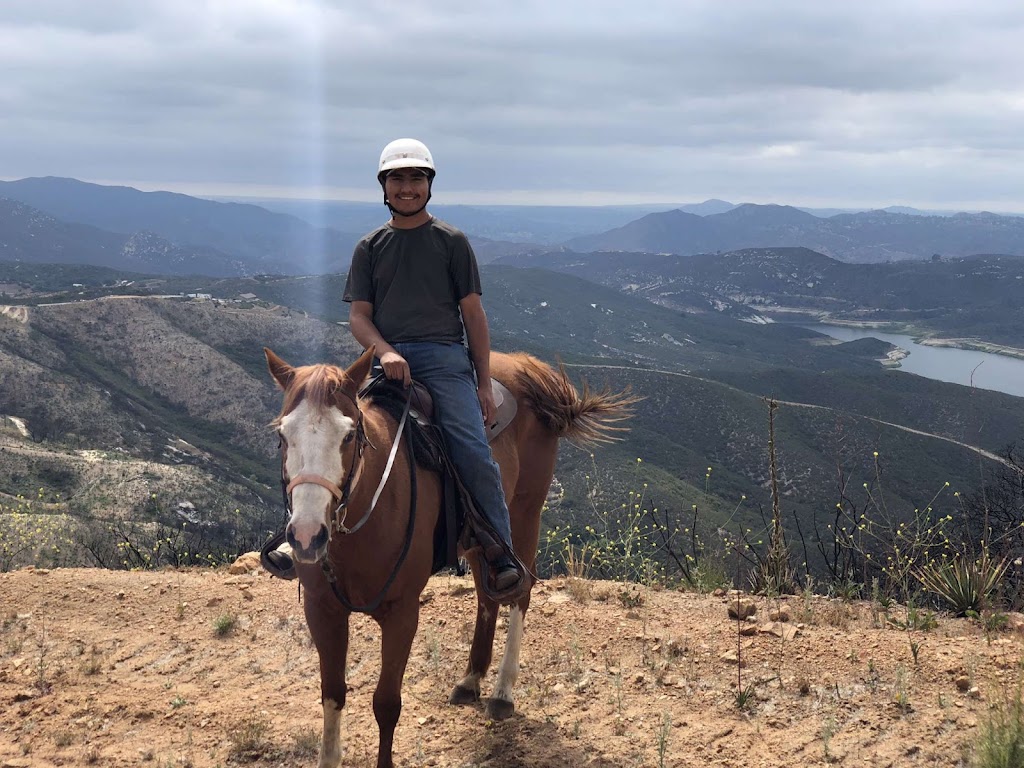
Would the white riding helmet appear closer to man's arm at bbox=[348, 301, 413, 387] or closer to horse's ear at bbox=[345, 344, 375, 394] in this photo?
man's arm at bbox=[348, 301, 413, 387]

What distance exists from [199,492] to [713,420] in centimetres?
Result: 4176

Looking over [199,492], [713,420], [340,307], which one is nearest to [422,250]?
[199,492]

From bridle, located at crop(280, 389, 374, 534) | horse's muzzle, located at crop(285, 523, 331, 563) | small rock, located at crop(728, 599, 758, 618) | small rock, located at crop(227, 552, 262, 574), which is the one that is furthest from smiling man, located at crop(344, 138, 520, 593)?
small rock, located at crop(227, 552, 262, 574)

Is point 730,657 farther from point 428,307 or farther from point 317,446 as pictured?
point 317,446

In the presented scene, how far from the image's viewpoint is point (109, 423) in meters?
47.2

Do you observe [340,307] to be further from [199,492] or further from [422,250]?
[422,250]

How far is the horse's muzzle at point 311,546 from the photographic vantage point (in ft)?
9.04

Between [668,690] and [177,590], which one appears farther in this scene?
[177,590]

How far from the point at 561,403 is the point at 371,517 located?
2.21 m

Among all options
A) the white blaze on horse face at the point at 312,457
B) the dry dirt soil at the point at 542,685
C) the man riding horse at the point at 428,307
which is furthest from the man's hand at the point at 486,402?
the dry dirt soil at the point at 542,685

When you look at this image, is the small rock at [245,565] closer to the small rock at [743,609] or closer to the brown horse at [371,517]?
the brown horse at [371,517]

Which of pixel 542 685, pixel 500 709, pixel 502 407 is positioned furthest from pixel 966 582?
pixel 502 407

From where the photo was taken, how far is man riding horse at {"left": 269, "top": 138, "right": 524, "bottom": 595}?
13.6 ft

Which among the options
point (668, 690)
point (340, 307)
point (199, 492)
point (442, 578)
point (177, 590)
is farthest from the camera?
point (340, 307)
